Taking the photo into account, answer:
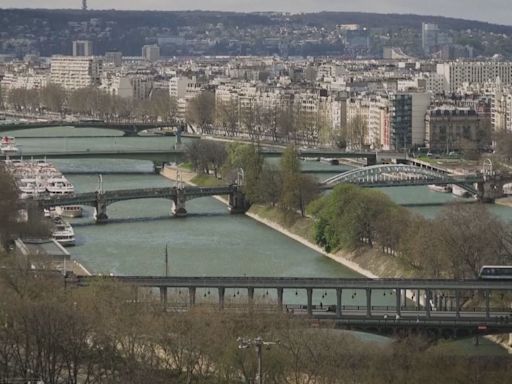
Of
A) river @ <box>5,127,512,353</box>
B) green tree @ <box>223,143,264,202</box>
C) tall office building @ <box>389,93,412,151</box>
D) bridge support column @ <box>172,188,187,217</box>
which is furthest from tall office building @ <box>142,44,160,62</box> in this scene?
bridge support column @ <box>172,188,187,217</box>

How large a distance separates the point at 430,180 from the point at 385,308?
17.2 meters

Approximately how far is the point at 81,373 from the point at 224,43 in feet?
401

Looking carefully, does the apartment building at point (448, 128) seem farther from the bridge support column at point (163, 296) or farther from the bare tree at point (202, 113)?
the bridge support column at point (163, 296)

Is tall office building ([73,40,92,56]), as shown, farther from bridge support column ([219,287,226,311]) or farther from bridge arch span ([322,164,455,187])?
bridge support column ([219,287,226,311])

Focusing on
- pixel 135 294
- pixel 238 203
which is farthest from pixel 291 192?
pixel 135 294

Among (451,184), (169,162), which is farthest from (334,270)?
(169,162)

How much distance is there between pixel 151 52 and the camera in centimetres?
12938

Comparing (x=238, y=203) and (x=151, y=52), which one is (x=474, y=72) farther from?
(x=151, y=52)

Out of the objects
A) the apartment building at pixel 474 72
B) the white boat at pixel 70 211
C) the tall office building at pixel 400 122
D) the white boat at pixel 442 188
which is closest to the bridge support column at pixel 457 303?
the white boat at pixel 70 211

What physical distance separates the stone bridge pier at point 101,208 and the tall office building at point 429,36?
319 ft

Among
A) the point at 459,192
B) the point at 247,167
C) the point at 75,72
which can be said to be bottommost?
the point at 75,72

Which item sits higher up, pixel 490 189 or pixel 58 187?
pixel 58 187

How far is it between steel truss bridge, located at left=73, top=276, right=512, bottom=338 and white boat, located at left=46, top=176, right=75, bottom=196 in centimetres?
1338

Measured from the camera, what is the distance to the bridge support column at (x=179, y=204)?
1266 inches
